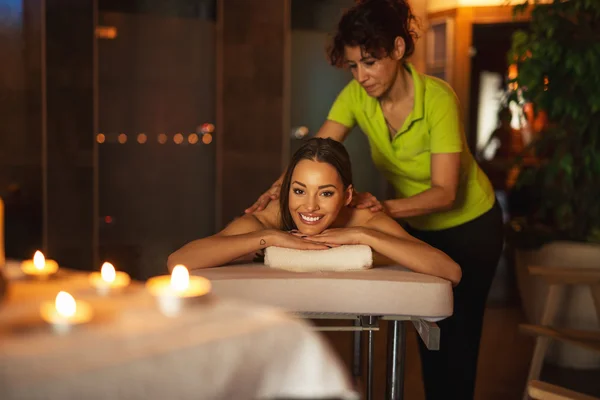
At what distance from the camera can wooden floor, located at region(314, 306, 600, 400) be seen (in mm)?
3008

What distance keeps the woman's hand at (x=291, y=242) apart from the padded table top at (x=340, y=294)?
19cm

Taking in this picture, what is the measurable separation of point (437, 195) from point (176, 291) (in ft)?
3.75

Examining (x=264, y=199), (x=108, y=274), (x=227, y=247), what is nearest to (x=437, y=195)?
(x=264, y=199)

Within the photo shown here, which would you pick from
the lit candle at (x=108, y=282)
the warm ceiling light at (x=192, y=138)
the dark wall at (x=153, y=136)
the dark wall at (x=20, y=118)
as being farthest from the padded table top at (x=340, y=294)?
the warm ceiling light at (x=192, y=138)

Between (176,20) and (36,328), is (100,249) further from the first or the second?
(36,328)

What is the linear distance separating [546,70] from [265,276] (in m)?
2.16

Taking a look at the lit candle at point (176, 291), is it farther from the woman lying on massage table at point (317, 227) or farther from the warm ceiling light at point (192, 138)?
the warm ceiling light at point (192, 138)

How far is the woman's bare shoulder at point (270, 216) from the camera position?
2.00 meters

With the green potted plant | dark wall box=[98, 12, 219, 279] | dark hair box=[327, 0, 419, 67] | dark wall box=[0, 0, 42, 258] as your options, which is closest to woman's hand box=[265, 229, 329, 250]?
dark hair box=[327, 0, 419, 67]

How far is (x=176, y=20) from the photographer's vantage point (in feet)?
16.0

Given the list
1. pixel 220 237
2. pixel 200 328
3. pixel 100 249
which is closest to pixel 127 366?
pixel 200 328

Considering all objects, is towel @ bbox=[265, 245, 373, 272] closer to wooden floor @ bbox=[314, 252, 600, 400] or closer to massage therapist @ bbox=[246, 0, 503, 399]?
massage therapist @ bbox=[246, 0, 503, 399]

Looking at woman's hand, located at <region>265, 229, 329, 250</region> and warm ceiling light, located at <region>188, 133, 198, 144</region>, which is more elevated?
warm ceiling light, located at <region>188, 133, 198, 144</region>

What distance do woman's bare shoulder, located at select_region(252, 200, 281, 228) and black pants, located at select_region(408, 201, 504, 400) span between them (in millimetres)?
457
